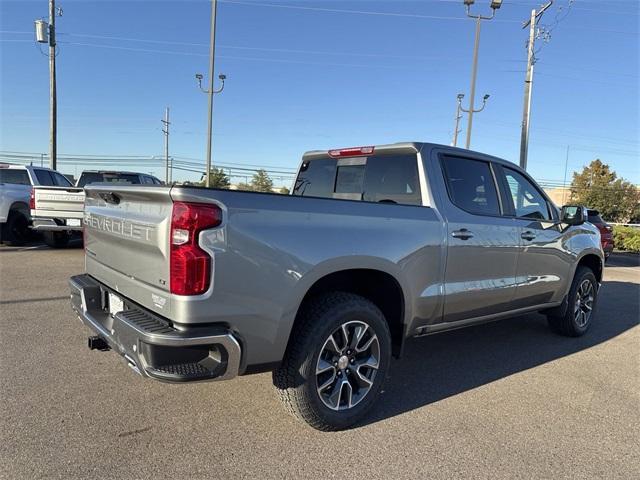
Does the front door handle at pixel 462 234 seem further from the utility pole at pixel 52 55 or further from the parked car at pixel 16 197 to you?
the utility pole at pixel 52 55

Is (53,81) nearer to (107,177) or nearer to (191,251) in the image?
(107,177)

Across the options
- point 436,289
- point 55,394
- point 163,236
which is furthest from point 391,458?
point 55,394

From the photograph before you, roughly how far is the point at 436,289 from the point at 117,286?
90.0 inches

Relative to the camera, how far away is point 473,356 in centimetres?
485

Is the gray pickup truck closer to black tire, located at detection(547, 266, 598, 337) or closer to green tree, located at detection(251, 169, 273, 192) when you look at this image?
black tire, located at detection(547, 266, 598, 337)

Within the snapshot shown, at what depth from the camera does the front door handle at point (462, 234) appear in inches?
150

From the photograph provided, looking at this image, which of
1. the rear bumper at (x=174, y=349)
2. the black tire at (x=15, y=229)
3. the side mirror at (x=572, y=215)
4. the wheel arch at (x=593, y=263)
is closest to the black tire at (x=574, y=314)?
the wheel arch at (x=593, y=263)

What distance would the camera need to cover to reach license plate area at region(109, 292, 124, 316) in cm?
316

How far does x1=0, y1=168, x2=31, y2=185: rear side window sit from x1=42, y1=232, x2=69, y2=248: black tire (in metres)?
1.45

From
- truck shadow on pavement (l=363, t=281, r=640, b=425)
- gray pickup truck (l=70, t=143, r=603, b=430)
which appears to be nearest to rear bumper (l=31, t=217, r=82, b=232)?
gray pickup truck (l=70, t=143, r=603, b=430)

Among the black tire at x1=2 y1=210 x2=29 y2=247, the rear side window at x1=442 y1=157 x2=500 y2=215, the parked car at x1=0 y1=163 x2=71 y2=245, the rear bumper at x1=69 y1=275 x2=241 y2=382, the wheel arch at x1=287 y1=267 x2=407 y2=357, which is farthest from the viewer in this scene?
A: the black tire at x1=2 y1=210 x2=29 y2=247

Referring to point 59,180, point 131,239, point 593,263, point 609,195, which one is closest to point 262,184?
point 59,180

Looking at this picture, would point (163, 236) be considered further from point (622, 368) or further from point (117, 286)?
point (622, 368)

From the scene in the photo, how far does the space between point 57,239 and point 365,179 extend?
945 centimetres
